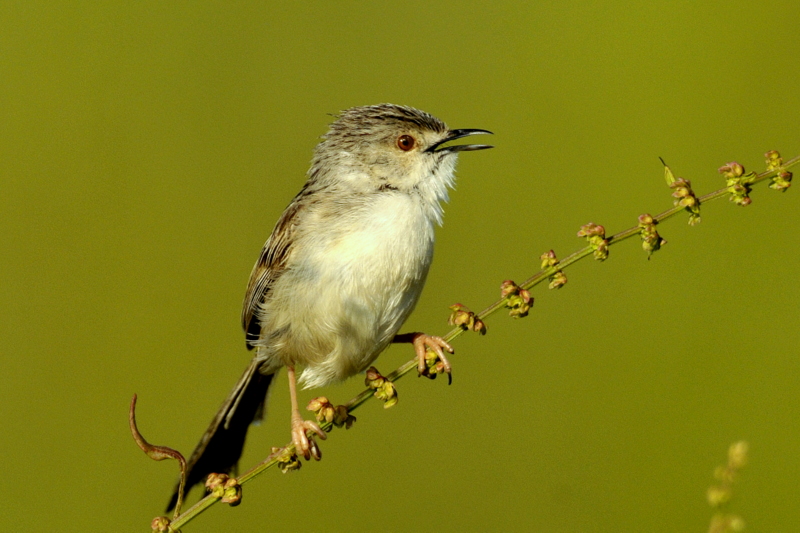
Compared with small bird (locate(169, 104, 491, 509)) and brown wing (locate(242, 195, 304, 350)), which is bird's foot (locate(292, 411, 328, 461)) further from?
brown wing (locate(242, 195, 304, 350))

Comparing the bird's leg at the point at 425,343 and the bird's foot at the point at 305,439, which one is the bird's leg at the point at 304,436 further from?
the bird's leg at the point at 425,343

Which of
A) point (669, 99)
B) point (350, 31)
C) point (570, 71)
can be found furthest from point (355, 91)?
point (669, 99)

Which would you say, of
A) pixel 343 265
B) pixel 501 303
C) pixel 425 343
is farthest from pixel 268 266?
pixel 501 303

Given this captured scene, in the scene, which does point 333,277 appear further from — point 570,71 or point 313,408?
point 570,71

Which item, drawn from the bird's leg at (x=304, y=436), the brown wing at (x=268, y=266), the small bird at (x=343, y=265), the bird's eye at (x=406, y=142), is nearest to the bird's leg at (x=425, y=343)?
the small bird at (x=343, y=265)

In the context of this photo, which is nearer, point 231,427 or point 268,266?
point 268,266

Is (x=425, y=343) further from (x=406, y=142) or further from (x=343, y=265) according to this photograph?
(x=406, y=142)
